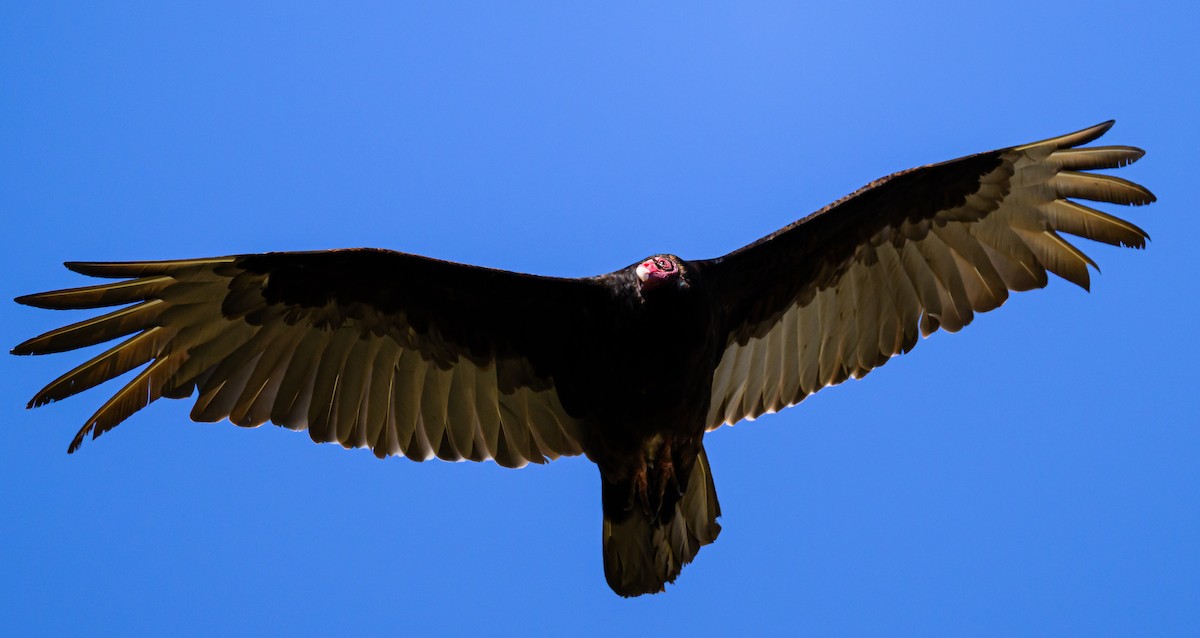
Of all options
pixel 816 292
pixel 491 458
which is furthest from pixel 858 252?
pixel 491 458

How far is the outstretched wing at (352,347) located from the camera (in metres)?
5.75

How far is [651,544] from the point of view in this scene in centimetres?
643

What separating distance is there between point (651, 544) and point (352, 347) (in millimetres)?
1759

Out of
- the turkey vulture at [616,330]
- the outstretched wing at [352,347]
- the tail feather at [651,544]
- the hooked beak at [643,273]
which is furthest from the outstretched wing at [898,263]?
the outstretched wing at [352,347]

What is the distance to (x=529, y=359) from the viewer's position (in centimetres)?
642

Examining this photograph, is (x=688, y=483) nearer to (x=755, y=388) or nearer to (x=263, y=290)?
(x=755, y=388)

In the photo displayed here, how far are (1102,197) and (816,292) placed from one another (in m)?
1.48

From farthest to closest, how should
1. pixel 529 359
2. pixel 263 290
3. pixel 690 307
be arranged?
pixel 529 359
pixel 263 290
pixel 690 307

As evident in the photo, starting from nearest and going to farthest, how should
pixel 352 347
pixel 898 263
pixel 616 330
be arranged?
1. pixel 616 330
2. pixel 352 347
3. pixel 898 263

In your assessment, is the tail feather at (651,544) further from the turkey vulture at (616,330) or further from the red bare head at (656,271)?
the red bare head at (656,271)

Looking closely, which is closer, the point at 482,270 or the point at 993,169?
the point at 482,270

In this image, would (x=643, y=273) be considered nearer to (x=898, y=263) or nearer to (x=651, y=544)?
(x=651, y=544)

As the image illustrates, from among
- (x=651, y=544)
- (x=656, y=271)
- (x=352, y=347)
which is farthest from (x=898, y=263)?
(x=352, y=347)

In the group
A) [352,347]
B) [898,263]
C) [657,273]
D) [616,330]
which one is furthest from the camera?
[898,263]
